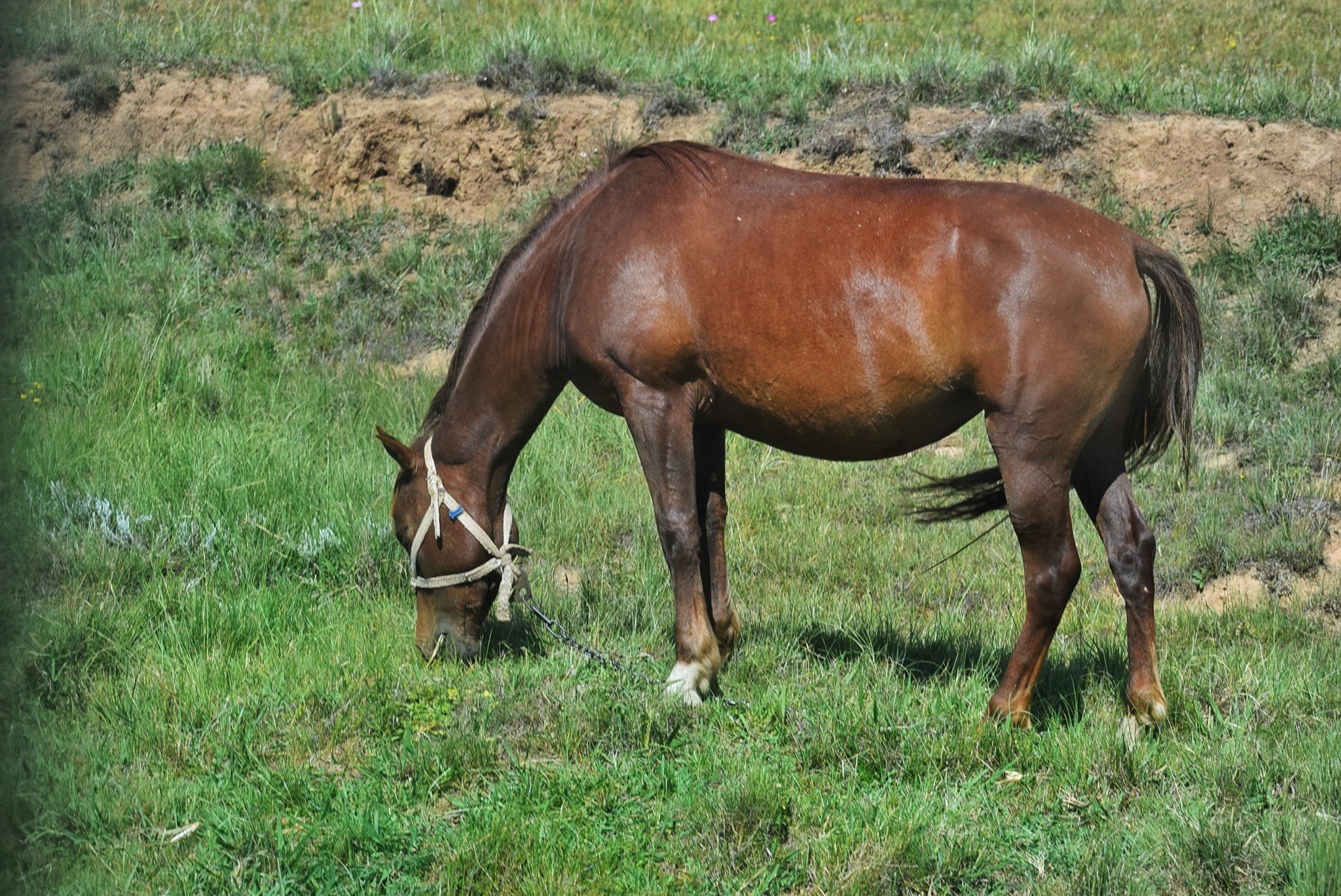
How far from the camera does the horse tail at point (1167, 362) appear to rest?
468 centimetres

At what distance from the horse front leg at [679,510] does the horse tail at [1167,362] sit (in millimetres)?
1851

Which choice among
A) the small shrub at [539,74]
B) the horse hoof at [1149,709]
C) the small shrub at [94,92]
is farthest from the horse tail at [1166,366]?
the small shrub at [94,92]

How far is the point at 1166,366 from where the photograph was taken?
482 cm

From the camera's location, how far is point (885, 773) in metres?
4.45

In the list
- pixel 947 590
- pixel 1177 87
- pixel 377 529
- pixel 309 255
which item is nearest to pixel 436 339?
pixel 309 255

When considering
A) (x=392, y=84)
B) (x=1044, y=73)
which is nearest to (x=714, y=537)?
(x=1044, y=73)

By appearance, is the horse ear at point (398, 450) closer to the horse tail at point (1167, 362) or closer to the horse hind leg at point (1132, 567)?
the horse hind leg at point (1132, 567)

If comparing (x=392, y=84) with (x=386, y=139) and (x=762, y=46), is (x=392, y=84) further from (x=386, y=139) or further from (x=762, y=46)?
(x=762, y=46)

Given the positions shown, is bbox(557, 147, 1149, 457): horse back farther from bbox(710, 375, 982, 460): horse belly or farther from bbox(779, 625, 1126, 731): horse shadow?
bbox(779, 625, 1126, 731): horse shadow

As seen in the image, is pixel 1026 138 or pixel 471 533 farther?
pixel 1026 138

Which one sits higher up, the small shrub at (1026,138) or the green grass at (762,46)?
the green grass at (762,46)

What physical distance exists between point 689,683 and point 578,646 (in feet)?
2.52

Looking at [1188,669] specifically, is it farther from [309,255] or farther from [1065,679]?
[309,255]

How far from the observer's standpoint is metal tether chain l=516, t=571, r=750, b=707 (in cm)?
510
